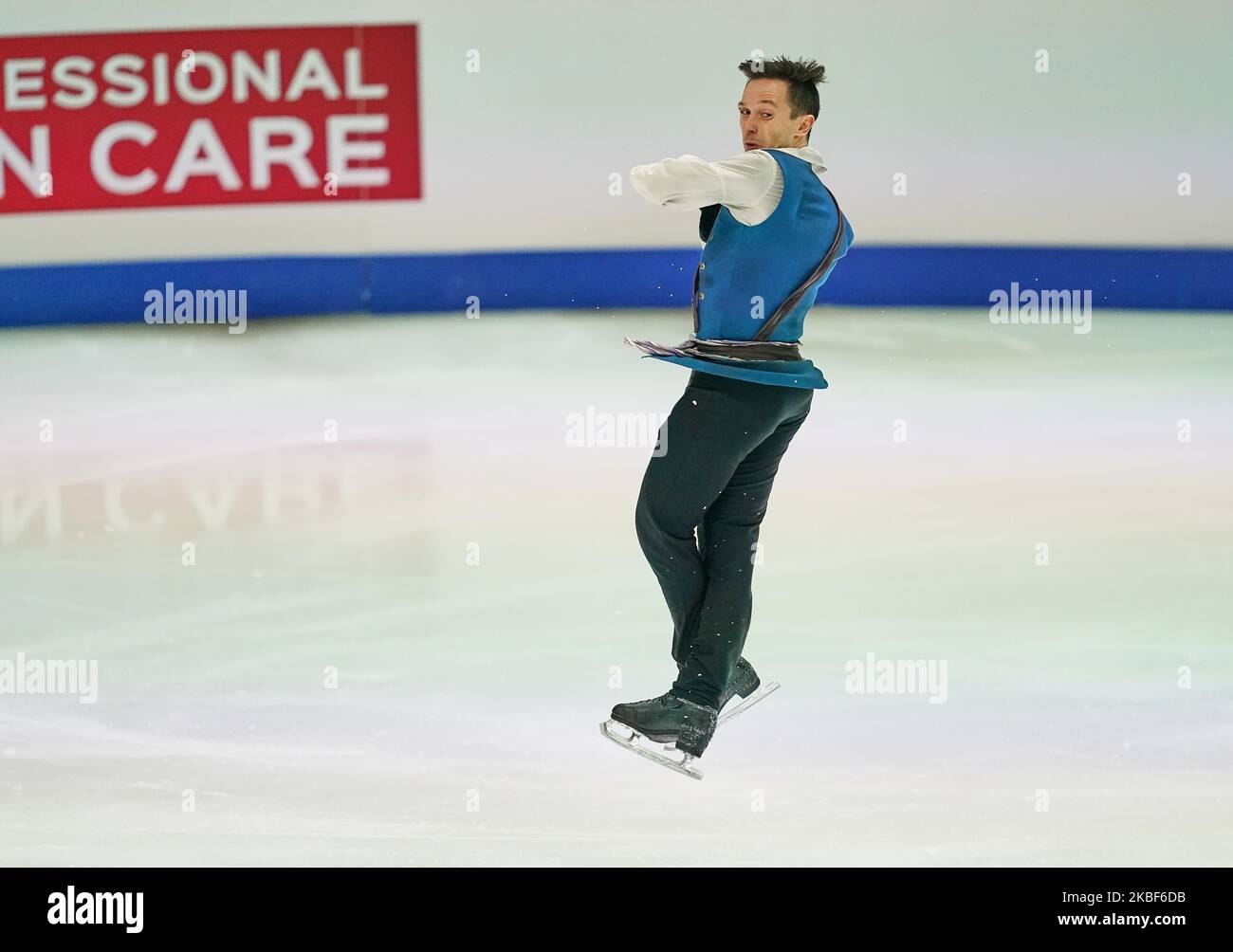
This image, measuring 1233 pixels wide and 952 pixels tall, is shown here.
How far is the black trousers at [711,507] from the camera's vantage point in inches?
101

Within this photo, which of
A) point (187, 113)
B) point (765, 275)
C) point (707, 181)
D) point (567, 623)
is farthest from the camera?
point (187, 113)

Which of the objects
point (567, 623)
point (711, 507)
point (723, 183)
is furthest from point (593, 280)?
point (723, 183)

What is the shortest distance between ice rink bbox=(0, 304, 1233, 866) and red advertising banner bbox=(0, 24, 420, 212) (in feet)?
5.13

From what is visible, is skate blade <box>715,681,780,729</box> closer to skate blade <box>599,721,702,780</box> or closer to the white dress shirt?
skate blade <box>599,721,702,780</box>

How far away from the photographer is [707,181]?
2.31 metres

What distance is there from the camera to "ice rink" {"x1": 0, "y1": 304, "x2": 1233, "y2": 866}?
257cm

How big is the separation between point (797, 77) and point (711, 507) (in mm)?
779

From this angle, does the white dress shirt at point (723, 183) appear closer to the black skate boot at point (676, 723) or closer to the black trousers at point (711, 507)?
the black trousers at point (711, 507)

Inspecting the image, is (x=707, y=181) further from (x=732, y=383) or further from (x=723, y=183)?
(x=732, y=383)

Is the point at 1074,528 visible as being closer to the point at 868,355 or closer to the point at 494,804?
the point at 494,804

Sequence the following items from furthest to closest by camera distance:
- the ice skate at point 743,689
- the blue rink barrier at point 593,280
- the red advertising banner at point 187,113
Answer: the blue rink barrier at point 593,280 < the red advertising banner at point 187,113 < the ice skate at point 743,689

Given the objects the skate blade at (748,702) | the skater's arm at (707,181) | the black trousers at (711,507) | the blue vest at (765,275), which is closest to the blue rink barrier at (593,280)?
the skate blade at (748,702)

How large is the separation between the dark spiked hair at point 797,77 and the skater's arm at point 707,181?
5.2 inches

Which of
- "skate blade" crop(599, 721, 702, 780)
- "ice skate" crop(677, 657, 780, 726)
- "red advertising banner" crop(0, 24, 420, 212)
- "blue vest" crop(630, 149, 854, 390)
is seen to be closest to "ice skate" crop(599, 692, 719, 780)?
"skate blade" crop(599, 721, 702, 780)
